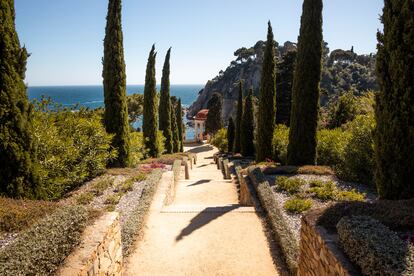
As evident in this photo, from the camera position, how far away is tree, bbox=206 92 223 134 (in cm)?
4612

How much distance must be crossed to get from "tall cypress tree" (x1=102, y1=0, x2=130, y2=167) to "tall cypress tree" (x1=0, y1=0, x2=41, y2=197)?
261 inches

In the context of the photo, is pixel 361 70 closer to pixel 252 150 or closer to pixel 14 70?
pixel 252 150

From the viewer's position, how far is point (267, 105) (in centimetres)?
1762

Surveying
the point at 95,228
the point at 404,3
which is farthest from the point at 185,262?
the point at 404,3

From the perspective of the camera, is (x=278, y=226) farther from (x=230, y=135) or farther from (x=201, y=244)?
(x=230, y=135)

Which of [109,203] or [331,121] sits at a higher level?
[331,121]

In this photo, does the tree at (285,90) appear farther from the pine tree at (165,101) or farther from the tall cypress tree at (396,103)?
the tall cypress tree at (396,103)

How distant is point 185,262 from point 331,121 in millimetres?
20053

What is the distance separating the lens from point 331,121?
923 inches

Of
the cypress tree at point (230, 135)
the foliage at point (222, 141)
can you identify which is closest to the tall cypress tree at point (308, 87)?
the cypress tree at point (230, 135)

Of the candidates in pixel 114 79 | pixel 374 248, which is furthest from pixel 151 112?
pixel 374 248

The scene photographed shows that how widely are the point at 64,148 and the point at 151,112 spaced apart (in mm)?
11397

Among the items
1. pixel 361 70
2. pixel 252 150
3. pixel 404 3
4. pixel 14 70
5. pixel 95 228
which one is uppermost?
pixel 361 70

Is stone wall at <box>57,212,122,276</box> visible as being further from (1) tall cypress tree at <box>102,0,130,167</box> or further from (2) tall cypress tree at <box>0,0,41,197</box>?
(1) tall cypress tree at <box>102,0,130,167</box>
